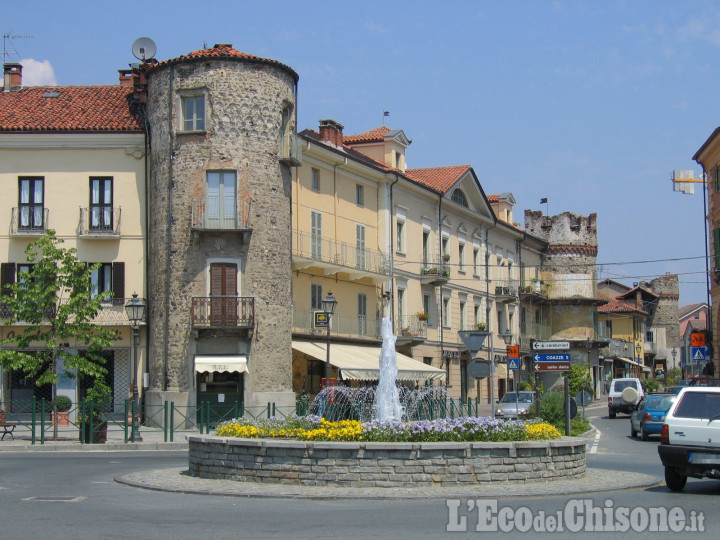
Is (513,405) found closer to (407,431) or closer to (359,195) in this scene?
(359,195)

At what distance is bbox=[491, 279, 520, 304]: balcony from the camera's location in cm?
5991

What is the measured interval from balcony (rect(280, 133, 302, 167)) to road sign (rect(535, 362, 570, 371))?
47.2 feet

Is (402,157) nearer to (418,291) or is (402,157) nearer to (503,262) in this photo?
(418,291)

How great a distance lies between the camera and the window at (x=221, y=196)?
35.4 metres

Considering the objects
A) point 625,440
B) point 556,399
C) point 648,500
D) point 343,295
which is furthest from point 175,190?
point 648,500

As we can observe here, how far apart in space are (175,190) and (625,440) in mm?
17669

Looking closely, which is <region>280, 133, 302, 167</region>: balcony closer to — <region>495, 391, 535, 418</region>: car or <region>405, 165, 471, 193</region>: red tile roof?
<region>495, 391, 535, 418</region>: car

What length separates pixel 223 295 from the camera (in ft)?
116

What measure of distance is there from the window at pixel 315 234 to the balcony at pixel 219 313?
568 cm

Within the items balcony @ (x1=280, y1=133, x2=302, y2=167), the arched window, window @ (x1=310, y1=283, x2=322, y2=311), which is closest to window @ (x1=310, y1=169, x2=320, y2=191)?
balcony @ (x1=280, y1=133, x2=302, y2=167)

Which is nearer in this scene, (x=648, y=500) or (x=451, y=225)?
(x=648, y=500)

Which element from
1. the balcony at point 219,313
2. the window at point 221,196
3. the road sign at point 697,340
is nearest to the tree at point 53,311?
the balcony at point 219,313

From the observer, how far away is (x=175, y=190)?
35625 millimetres

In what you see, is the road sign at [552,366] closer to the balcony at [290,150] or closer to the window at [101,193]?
the balcony at [290,150]
